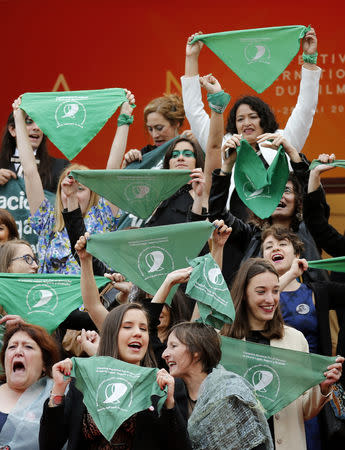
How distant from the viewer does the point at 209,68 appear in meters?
9.73

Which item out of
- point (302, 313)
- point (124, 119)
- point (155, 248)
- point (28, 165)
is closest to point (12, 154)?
point (28, 165)

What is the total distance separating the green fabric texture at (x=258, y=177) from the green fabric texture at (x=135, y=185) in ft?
1.27

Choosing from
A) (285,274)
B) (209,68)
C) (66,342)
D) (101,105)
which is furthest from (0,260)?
(209,68)

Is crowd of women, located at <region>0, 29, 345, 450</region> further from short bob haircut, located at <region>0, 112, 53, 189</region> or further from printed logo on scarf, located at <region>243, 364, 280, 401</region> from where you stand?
printed logo on scarf, located at <region>243, 364, 280, 401</region>

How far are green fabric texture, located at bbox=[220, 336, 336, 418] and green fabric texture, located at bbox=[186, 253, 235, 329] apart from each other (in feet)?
0.79

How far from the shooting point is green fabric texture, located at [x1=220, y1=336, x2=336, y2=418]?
19.8 feet

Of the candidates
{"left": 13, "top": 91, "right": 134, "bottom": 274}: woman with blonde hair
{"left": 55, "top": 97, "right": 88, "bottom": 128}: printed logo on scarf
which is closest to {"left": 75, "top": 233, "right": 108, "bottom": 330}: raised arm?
{"left": 13, "top": 91, "right": 134, "bottom": 274}: woman with blonde hair

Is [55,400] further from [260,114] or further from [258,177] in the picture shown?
[260,114]

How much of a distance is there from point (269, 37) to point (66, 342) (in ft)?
8.47

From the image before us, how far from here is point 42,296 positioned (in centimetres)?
689

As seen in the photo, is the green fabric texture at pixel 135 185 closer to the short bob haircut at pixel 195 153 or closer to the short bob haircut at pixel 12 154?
the short bob haircut at pixel 195 153

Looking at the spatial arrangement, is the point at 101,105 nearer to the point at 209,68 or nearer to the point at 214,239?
the point at 214,239

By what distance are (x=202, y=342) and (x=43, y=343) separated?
94 centimetres

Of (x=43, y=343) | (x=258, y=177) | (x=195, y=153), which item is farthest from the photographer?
(x=195, y=153)
